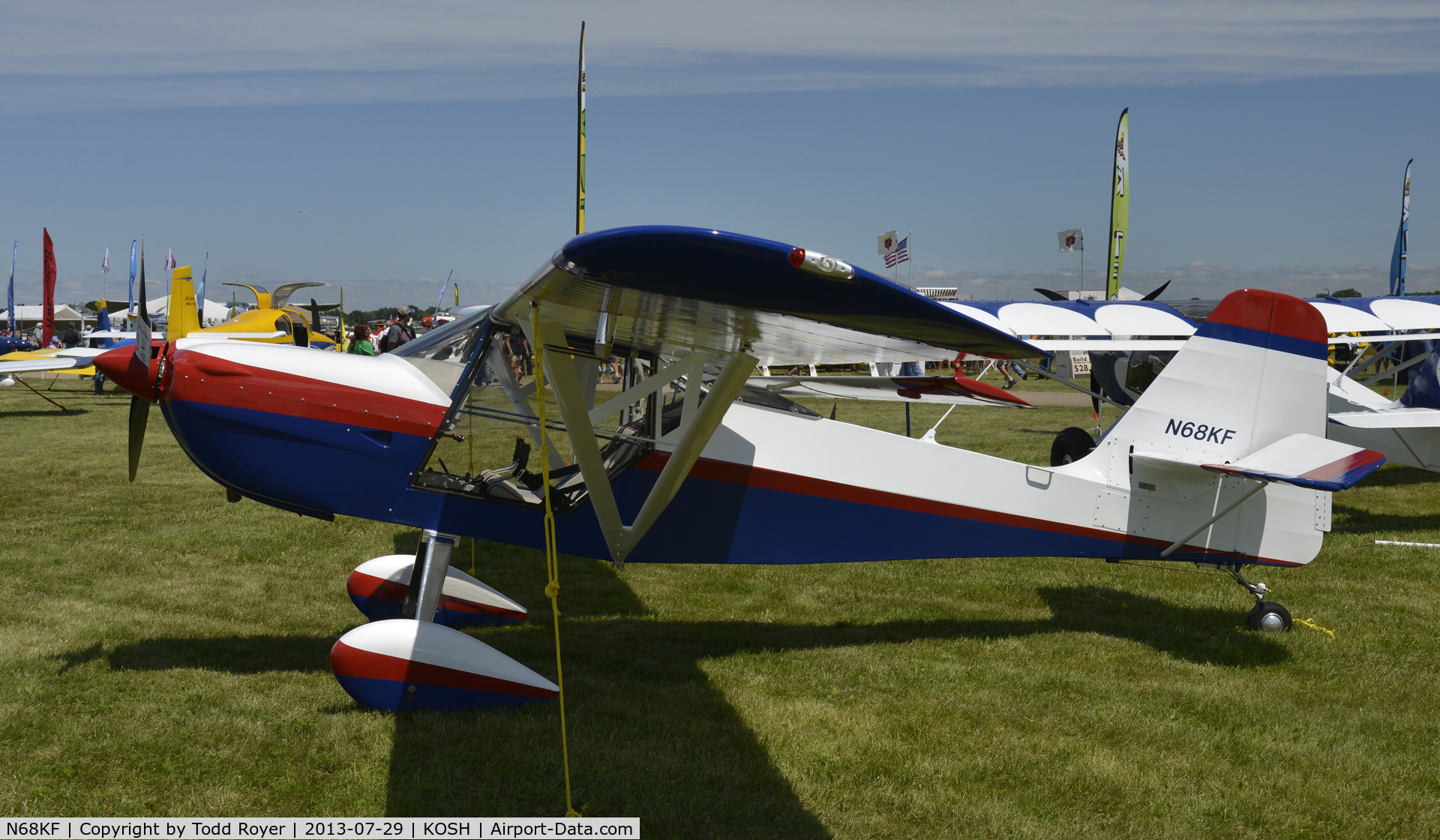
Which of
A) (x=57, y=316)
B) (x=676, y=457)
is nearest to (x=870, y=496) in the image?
(x=676, y=457)

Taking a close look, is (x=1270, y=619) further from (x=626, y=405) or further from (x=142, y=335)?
(x=142, y=335)

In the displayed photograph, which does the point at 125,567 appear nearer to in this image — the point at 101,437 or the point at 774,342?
the point at 774,342

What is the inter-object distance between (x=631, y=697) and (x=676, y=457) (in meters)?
1.36

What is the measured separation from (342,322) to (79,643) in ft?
47.4

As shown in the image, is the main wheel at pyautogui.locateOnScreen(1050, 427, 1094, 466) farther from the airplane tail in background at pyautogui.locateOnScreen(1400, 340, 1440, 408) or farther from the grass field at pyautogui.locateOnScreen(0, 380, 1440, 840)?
the grass field at pyautogui.locateOnScreen(0, 380, 1440, 840)

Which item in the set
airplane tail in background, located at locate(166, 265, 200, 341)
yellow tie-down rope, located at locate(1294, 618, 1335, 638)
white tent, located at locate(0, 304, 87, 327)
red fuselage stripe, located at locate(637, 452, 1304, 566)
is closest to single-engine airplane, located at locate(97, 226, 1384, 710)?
red fuselage stripe, located at locate(637, 452, 1304, 566)

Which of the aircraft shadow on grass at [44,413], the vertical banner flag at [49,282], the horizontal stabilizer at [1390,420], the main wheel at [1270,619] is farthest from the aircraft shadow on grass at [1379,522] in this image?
the vertical banner flag at [49,282]

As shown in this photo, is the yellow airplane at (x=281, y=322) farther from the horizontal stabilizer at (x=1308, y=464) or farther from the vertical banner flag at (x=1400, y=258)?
the vertical banner flag at (x=1400, y=258)

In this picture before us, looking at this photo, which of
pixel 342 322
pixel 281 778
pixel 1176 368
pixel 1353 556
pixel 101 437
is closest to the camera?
pixel 281 778

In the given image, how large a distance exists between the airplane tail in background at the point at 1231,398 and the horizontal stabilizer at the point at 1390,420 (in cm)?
453

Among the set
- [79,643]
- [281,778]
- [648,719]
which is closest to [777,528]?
[648,719]

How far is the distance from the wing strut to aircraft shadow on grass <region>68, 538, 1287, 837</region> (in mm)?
889

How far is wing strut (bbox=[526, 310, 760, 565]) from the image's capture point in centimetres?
394

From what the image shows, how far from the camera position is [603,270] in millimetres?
2758
